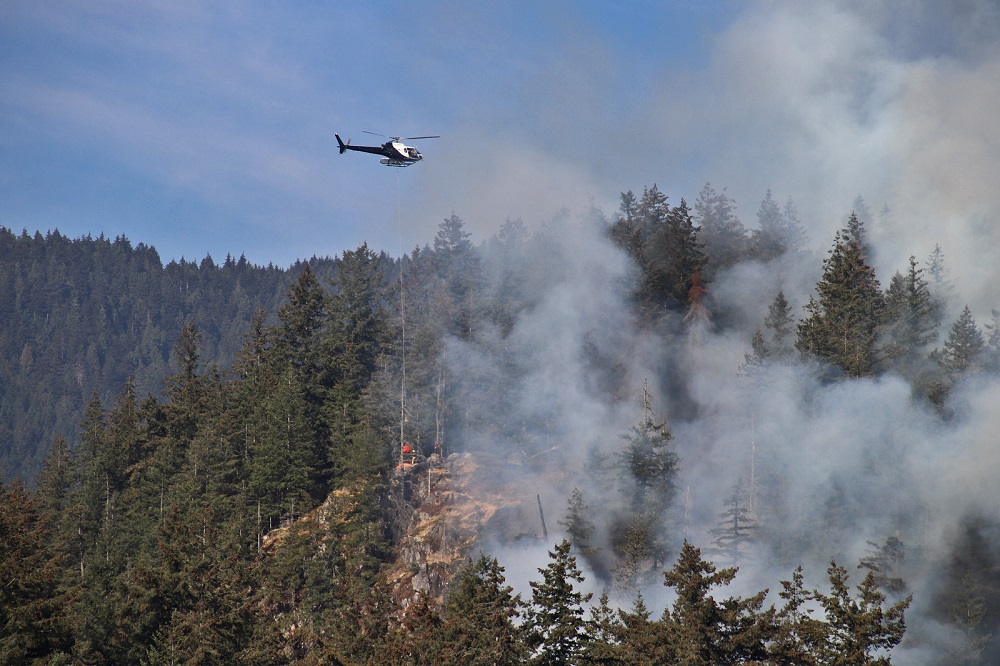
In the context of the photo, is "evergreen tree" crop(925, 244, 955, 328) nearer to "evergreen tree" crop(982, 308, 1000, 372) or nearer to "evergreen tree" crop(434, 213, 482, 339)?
"evergreen tree" crop(982, 308, 1000, 372)

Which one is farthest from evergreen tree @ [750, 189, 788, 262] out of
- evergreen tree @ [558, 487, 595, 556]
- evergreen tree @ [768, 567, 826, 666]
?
evergreen tree @ [768, 567, 826, 666]

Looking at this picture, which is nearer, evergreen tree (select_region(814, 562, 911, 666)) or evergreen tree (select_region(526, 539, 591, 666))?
evergreen tree (select_region(814, 562, 911, 666))

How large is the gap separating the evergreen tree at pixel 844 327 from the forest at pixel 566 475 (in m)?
0.17

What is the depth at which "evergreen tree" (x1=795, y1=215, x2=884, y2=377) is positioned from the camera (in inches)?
2216

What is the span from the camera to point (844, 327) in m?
56.8

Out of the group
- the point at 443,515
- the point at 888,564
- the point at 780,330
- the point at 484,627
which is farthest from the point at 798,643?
A: the point at 443,515

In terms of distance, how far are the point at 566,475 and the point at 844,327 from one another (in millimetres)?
17875

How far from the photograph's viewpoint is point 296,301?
74.5 metres

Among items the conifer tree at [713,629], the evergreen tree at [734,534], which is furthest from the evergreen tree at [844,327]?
the conifer tree at [713,629]

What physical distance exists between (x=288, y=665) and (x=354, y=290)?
38998mm

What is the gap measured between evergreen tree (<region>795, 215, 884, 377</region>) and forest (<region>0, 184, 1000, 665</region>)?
0.55ft

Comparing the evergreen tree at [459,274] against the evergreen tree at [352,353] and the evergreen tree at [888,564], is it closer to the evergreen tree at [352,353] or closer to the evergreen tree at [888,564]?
the evergreen tree at [352,353]

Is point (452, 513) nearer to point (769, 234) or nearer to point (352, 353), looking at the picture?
point (352, 353)

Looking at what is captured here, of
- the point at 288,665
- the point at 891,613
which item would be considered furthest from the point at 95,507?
the point at 891,613
